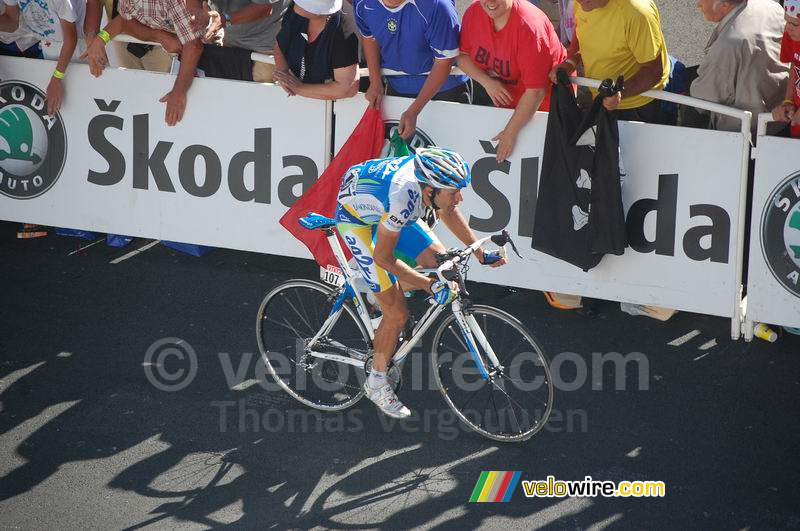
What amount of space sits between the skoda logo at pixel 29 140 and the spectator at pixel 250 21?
1.63 metres

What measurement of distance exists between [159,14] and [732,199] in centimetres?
472

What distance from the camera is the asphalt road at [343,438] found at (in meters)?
5.53


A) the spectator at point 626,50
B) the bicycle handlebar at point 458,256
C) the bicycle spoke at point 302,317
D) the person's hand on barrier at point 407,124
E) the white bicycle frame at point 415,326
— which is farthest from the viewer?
the person's hand on barrier at point 407,124

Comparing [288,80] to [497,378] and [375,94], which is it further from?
[497,378]

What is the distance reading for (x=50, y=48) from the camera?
28.7 feet

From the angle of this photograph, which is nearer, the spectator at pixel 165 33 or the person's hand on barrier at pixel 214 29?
the spectator at pixel 165 33

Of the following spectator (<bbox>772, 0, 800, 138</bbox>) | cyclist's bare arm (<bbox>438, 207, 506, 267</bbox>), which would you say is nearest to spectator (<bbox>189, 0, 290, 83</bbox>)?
cyclist's bare arm (<bbox>438, 207, 506, 267</bbox>)

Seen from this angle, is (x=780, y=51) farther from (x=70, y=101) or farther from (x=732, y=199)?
(x=70, y=101)

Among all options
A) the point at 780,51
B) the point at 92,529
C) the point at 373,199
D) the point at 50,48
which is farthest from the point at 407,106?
the point at 92,529

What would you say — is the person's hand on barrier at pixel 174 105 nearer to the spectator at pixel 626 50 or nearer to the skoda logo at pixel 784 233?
the spectator at pixel 626 50

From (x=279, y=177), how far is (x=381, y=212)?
263 cm

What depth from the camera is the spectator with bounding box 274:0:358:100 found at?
7.73m

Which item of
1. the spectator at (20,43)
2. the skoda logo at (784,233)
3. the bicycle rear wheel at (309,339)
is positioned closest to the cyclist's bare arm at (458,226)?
the bicycle rear wheel at (309,339)


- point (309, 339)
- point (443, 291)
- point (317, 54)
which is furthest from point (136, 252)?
point (443, 291)
